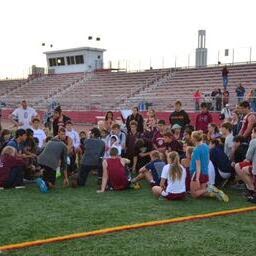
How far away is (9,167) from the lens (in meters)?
9.39

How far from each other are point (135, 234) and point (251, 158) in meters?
3.17

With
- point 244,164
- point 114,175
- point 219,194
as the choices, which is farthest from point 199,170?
point 114,175

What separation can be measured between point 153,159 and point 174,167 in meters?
1.41

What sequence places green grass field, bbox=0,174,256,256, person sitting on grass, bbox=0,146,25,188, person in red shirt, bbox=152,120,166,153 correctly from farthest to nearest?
person in red shirt, bbox=152,120,166,153, person sitting on grass, bbox=0,146,25,188, green grass field, bbox=0,174,256,256

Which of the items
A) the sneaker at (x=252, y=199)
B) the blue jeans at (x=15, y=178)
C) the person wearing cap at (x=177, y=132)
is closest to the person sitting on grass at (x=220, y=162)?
the sneaker at (x=252, y=199)

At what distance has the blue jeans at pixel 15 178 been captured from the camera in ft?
30.9

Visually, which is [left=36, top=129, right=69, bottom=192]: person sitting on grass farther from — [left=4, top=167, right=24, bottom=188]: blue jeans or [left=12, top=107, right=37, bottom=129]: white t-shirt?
[left=12, top=107, right=37, bottom=129]: white t-shirt

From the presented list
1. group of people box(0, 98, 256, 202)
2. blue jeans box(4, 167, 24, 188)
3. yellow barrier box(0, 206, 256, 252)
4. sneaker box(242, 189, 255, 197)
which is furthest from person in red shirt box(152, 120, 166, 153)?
yellow barrier box(0, 206, 256, 252)

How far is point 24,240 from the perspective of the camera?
571 centimetres

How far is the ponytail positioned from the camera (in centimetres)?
813

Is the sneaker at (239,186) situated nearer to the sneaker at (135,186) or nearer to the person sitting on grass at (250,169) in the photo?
the person sitting on grass at (250,169)

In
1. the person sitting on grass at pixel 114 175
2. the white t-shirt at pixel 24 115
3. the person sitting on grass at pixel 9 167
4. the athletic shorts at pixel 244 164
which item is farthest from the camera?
the white t-shirt at pixel 24 115

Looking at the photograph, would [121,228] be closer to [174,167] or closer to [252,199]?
[174,167]

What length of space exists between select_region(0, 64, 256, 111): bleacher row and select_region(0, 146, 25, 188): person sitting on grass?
1794 centimetres
